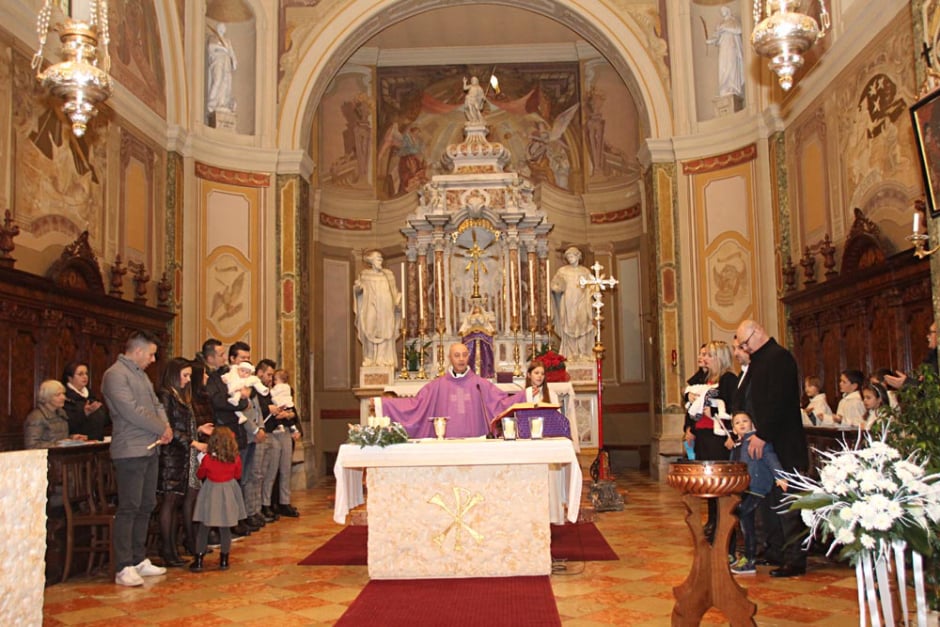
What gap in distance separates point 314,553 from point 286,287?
265 inches

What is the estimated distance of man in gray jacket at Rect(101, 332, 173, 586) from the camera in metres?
6.35

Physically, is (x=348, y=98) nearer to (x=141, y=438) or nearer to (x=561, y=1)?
(x=561, y=1)

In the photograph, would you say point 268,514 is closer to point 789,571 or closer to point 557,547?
point 557,547

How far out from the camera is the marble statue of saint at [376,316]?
14375mm

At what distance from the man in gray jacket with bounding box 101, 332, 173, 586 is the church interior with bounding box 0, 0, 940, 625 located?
0.28 metres

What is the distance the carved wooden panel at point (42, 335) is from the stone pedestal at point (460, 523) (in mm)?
4112

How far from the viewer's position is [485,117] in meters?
18.7

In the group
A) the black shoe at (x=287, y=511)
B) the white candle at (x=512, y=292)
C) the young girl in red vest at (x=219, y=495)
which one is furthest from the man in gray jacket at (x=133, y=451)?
the white candle at (x=512, y=292)

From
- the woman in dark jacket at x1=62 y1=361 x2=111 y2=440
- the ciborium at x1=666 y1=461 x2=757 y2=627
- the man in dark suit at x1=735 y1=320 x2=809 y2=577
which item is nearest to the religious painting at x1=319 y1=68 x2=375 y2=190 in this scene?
the woman in dark jacket at x1=62 y1=361 x2=111 y2=440

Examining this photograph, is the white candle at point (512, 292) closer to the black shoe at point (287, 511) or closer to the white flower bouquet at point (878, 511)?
the black shoe at point (287, 511)

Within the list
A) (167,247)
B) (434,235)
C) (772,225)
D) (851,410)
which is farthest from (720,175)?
(167,247)

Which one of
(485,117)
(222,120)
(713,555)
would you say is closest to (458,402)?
(713,555)

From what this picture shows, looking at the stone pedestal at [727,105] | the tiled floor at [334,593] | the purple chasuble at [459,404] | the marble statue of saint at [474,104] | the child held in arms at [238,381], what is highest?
the marble statue of saint at [474,104]

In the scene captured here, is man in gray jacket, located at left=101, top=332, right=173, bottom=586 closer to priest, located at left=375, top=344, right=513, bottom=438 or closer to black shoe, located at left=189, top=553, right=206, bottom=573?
black shoe, located at left=189, top=553, right=206, bottom=573
